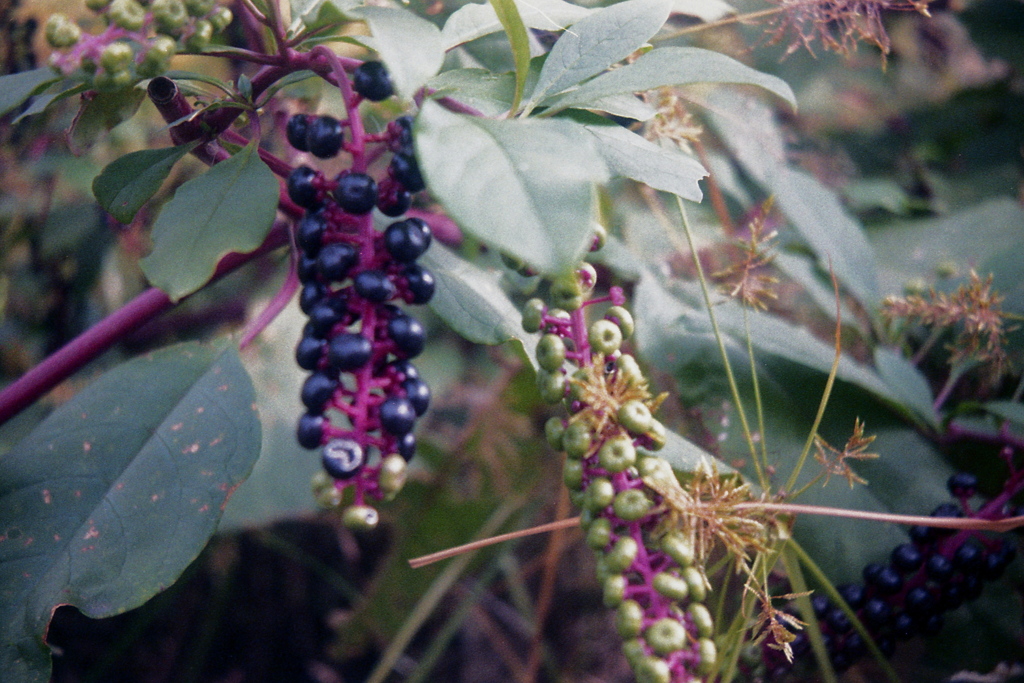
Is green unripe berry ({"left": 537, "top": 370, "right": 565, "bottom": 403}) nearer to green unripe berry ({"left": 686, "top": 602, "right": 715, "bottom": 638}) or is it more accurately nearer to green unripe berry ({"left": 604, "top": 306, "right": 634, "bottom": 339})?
green unripe berry ({"left": 604, "top": 306, "right": 634, "bottom": 339})

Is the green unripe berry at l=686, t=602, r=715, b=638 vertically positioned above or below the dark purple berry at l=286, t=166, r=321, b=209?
below

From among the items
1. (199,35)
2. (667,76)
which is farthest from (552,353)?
(199,35)

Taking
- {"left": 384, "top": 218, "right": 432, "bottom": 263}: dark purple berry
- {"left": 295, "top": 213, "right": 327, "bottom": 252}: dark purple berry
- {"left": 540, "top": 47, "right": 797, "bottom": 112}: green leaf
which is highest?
{"left": 540, "top": 47, "right": 797, "bottom": 112}: green leaf

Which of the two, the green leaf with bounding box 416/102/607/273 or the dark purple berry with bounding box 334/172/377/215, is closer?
the green leaf with bounding box 416/102/607/273

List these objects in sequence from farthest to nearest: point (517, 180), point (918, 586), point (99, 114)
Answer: point (918, 586) < point (99, 114) < point (517, 180)

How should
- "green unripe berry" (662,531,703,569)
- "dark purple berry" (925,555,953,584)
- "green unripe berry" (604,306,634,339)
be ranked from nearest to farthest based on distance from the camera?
"green unripe berry" (662,531,703,569) < "green unripe berry" (604,306,634,339) < "dark purple berry" (925,555,953,584)

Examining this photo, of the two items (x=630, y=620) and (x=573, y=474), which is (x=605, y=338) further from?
(x=630, y=620)

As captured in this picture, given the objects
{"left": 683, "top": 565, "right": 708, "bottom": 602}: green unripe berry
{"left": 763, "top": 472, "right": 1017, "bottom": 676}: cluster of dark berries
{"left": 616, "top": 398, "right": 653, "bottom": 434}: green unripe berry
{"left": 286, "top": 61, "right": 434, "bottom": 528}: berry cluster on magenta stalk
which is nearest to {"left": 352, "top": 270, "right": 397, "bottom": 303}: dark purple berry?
{"left": 286, "top": 61, "right": 434, "bottom": 528}: berry cluster on magenta stalk
